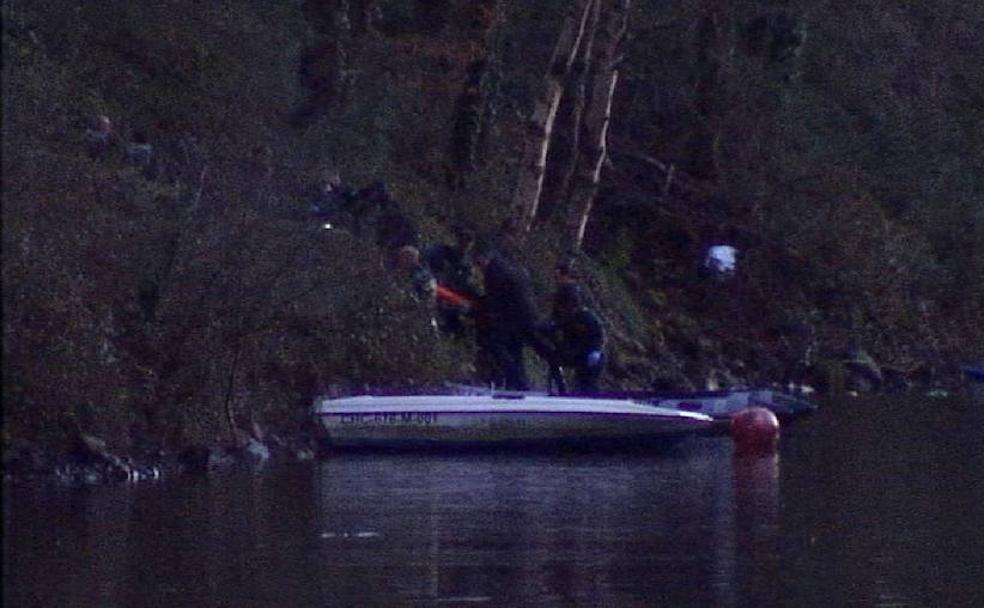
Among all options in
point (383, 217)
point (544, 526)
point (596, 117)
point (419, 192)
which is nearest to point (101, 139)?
point (383, 217)

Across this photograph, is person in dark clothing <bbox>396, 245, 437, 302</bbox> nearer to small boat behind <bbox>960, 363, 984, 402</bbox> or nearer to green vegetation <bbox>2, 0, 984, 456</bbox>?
green vegetation <bbox>2, 0, 984, 456</bbox>

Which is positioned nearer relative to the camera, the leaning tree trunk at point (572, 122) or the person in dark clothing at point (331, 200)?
the person in dark clothing at point (331, 200)

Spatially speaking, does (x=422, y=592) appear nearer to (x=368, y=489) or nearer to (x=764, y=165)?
(x=368, y=489)

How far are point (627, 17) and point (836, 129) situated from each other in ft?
26.5

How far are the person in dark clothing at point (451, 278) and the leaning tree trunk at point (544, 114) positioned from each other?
4197mm

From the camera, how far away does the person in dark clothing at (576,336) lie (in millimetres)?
25172

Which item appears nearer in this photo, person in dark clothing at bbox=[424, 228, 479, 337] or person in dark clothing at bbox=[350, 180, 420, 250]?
person in dark clothing at bbox=[424, 228, 479, 337]

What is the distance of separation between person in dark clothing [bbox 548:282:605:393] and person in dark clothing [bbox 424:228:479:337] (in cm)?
119

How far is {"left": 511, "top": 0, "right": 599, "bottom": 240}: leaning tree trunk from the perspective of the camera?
107ft

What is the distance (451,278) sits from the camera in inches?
1054

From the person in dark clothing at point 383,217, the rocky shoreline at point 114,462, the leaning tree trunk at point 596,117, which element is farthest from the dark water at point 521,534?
the leaning tree trunk at point 596,117

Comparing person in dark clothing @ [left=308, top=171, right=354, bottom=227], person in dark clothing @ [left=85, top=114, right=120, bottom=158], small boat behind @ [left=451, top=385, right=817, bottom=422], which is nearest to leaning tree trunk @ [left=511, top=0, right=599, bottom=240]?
person in dark clothing @ [left=308, top=171, right=354, bottom=227]

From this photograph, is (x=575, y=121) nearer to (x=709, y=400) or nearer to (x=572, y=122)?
(x=572, y=122)

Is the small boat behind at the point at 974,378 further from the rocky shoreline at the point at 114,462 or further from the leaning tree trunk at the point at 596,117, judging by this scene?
the rocky shoreline at the point at 114,462
